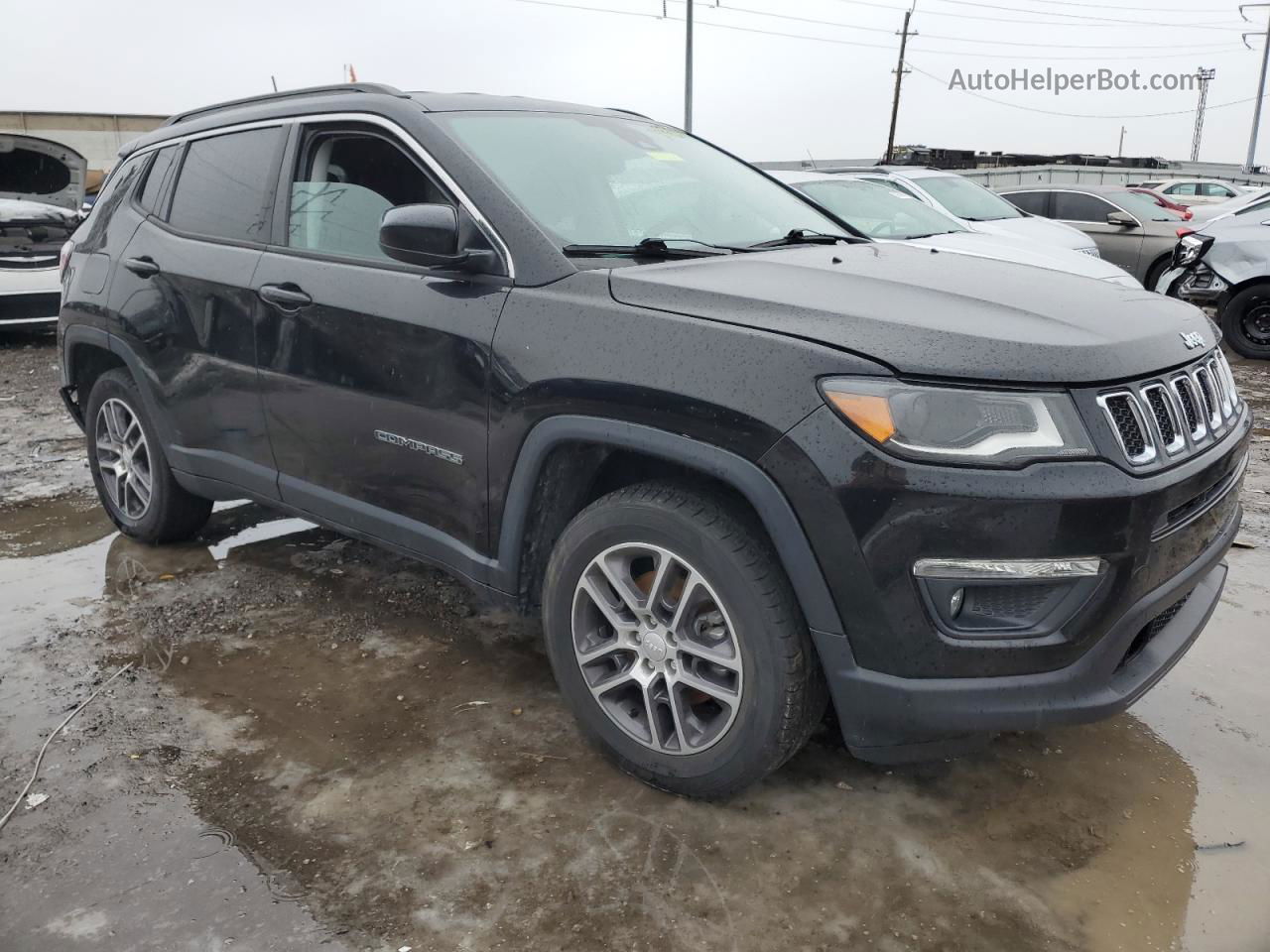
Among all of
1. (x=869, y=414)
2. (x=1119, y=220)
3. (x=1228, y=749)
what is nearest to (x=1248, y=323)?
(x=1119, y=220)

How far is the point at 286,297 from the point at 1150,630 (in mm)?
2686

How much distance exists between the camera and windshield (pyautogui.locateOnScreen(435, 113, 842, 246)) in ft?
9.64

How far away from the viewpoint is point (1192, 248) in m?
9.17

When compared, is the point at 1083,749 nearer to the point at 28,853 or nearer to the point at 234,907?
the point at 234,907

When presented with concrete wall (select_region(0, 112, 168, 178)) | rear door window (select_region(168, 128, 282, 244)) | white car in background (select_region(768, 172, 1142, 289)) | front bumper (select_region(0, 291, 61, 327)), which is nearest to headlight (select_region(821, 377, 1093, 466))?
rear door window (select_region(168, 128, 282, 244))

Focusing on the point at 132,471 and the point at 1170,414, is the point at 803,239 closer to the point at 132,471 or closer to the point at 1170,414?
the point at 1170,414

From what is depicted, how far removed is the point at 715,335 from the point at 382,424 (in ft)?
3.92

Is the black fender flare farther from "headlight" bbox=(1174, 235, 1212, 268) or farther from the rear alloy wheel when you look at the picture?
"headlight" bbox=(1174, 235, 1212, 268)

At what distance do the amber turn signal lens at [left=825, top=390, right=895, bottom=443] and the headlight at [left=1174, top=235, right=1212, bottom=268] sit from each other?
338 inches

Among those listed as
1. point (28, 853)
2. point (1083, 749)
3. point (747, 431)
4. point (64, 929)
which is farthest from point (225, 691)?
point (1083, 749)

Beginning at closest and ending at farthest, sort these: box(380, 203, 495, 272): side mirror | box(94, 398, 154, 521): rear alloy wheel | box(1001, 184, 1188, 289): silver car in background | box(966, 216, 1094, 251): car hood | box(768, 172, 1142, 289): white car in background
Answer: box(380, 203, 495, 272): side mirror < box(94, 398, 154, 521): rear alloy wheel < box(768, 172, 1142, 289): white car in background < box(966, 216, 1094, 251): car hood < box(1001, 184, 1188, 289): silver car in background

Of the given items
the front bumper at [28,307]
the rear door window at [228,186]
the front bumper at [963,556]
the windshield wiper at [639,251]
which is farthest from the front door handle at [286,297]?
the front bumper at [28,307]

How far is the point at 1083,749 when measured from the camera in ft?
9.48

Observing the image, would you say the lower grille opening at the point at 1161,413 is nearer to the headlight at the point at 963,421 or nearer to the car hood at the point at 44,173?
the headlight at the point at 963,421
